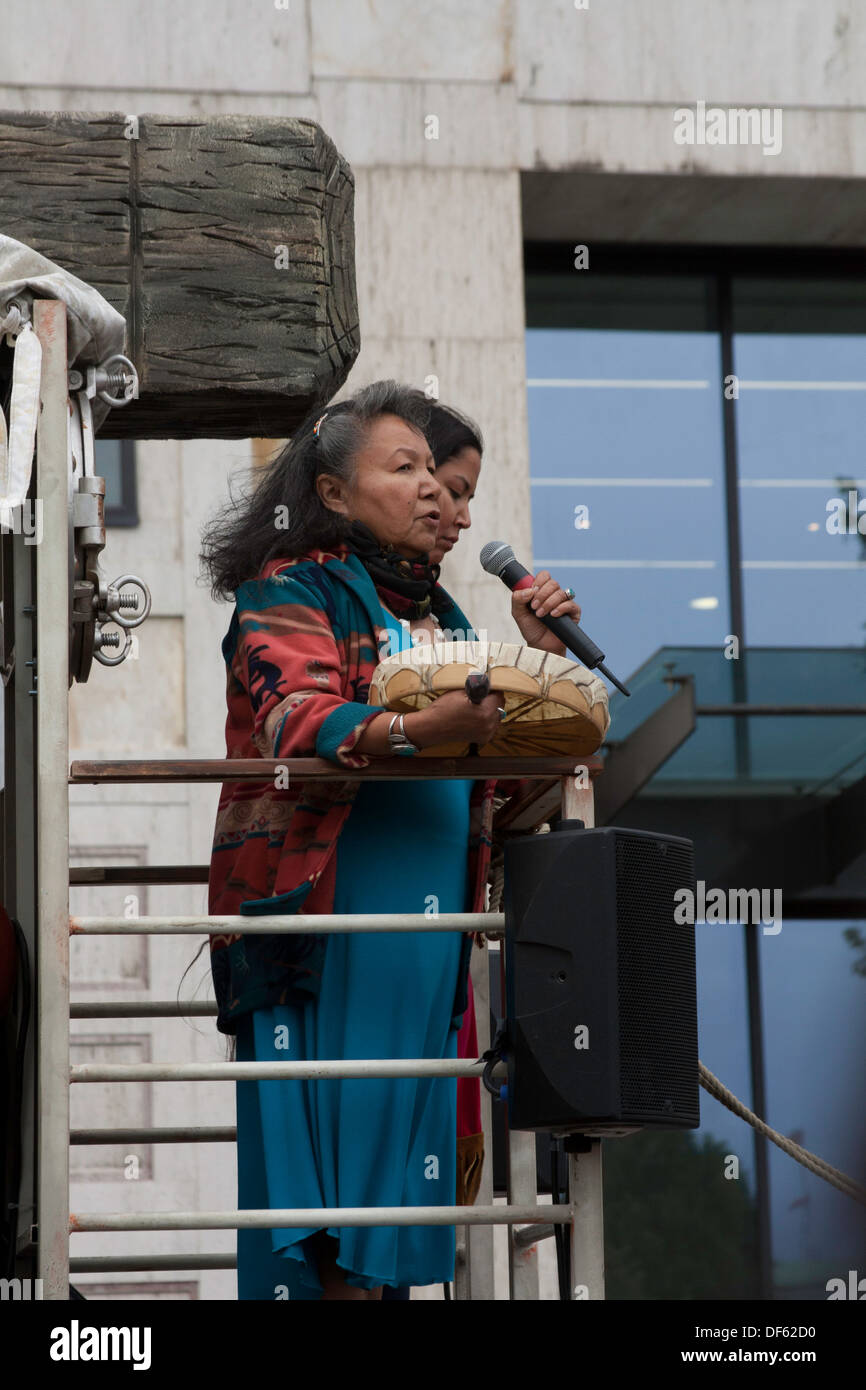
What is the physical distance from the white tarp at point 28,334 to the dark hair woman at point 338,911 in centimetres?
48

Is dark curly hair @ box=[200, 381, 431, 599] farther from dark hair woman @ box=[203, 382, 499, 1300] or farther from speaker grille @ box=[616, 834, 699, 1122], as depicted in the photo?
speaker grille @ box=[616, 834, 699, 1122]

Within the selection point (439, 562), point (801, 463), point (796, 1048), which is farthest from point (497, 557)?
point (801, 463)

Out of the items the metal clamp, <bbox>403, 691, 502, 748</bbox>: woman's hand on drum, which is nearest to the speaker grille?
<bbox>403, 691, 502, 748</bbox>: woman's hand on drum

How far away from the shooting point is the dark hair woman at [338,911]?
326cm

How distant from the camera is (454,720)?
10.2 ft

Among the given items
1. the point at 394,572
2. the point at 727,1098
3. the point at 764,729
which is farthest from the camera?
the point at 764,729

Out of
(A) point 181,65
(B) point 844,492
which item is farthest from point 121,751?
(B) point 844,492

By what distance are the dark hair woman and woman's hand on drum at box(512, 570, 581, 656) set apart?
21 cm

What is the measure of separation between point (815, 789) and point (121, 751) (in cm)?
300

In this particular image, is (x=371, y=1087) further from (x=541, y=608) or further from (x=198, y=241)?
(x=198, y=241)

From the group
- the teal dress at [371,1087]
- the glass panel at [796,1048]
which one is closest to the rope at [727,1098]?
the teal dress at [371,1087]

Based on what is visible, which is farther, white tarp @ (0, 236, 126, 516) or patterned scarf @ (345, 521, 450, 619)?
patterned scarf @ (345, 521, 450, 619)

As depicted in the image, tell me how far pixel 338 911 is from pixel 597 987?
0.53m

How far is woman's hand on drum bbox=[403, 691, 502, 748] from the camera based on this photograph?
10.2 ft
